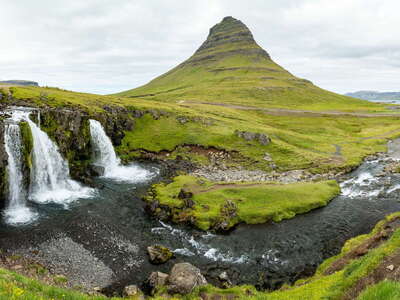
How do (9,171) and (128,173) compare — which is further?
(128,173)

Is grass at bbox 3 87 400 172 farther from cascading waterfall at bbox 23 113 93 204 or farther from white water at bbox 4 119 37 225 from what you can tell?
white water at bbox 4 119 37 225

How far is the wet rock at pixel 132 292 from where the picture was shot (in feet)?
75.6

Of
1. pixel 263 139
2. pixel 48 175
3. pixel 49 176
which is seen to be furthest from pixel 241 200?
pixel 263 139

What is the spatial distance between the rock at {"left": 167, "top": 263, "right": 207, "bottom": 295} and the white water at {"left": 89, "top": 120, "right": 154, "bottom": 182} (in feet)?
126

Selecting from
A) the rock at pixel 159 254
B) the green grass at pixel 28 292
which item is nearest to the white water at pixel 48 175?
the rock at pixel 159 254

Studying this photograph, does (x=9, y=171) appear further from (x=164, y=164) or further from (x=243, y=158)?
(x=243, y=158)

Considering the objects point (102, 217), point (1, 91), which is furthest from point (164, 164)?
point (1, 91)

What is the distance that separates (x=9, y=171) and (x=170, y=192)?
27081 mm

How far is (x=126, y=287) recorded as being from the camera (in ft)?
80.2

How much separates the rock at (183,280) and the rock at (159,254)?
5.33m

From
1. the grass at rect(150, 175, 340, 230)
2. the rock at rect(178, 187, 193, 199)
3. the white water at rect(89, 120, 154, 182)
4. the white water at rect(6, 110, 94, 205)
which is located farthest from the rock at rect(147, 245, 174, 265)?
the white water at rect(89, 120, 154, 182)

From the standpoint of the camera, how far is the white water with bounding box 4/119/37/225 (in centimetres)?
3728

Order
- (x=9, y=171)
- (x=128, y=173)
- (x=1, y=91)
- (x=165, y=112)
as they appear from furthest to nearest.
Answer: (x=165, y=112)
(x=1, y=91)
(x=128, y=173)
(x=9, y=171)

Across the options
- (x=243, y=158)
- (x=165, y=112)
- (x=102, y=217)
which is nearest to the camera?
(x=102, y=217)
